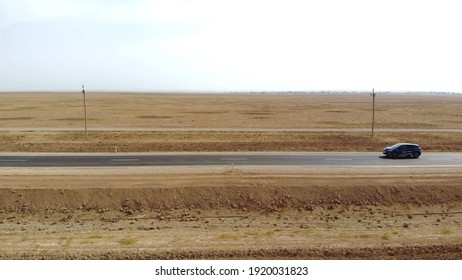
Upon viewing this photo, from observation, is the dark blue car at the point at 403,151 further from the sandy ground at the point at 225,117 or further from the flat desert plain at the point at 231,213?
the sandy ground at the point at 225,117

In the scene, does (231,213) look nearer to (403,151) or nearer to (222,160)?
(222,160)

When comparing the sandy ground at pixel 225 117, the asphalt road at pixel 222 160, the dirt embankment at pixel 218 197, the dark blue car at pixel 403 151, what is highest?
the sandy ground at pixel 225 117

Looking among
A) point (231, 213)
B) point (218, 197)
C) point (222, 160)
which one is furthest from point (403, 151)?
point (231, 213)

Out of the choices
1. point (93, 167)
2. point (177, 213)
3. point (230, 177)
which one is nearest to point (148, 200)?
point (177, 213)

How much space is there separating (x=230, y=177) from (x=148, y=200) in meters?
6.54

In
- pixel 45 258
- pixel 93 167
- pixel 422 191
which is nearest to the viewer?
pixel 45 258

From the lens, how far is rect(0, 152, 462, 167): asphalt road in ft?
104

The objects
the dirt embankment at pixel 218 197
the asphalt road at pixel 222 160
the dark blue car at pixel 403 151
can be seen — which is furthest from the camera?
the dark blue car at pixel 403 151

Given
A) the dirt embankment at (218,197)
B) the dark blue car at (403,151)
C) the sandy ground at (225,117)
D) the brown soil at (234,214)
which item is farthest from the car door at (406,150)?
the sandy ground at (225,117)

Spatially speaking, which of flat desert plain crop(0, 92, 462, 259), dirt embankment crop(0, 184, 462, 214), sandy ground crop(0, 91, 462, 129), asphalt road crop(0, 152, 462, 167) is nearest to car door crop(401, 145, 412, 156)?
asphalt road crop(0, 152, 462, 167)

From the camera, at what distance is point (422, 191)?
1009 inches

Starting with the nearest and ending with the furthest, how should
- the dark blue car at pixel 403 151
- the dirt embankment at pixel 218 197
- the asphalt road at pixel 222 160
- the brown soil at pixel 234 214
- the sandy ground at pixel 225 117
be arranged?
the brown soil at pixel 234 214 < the dirt embankment at pixel 218 197 < the asphalt road at pixel 222 160 < the dark blue car at pixel 403 151 < the sandy ground at pixel 225 117

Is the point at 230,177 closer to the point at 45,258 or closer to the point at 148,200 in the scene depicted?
the point at 148,200

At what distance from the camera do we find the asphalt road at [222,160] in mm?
31609
